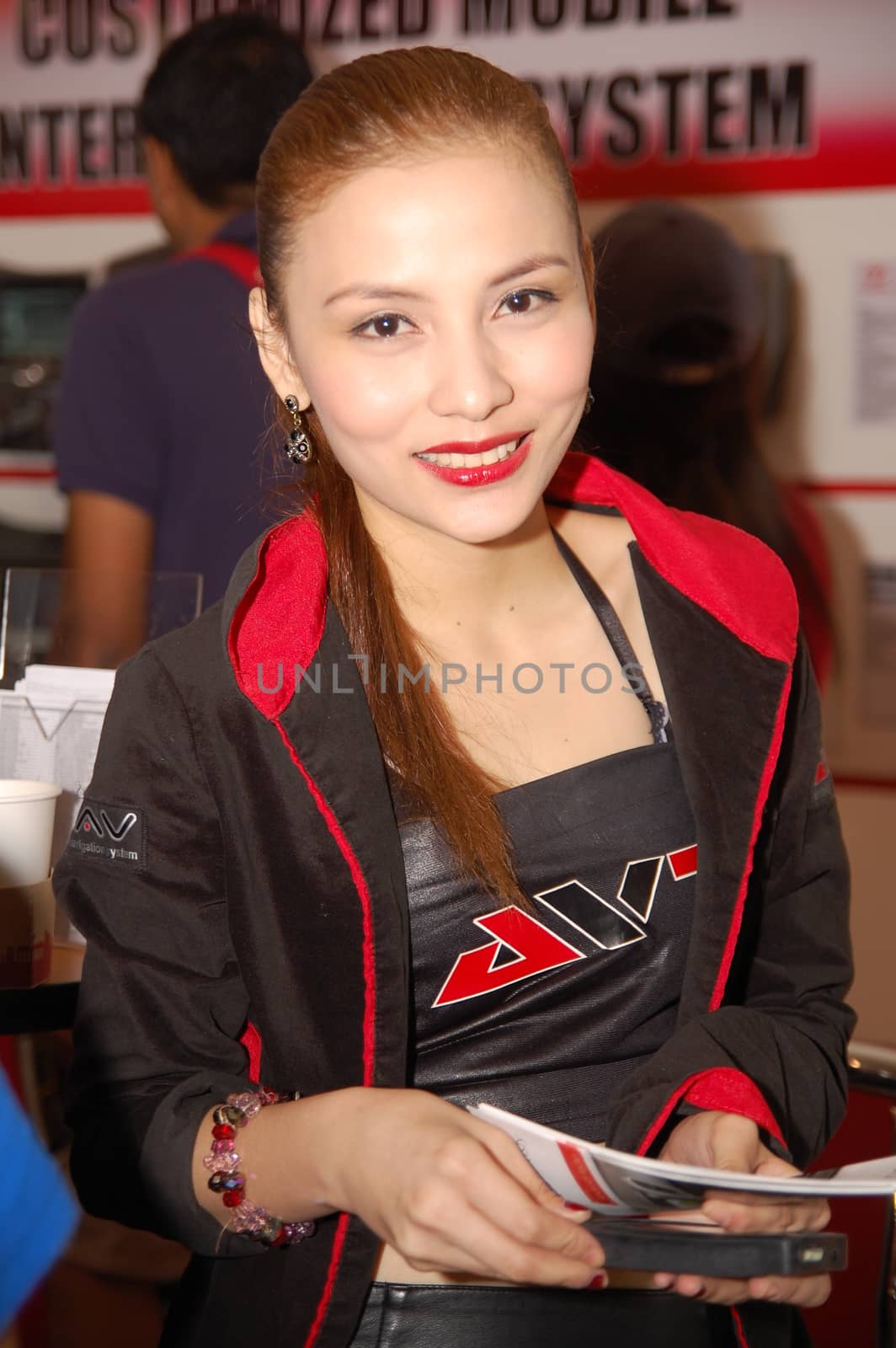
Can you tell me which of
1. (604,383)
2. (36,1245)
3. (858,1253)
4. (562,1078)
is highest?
(604,383)

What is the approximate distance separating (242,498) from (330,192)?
105 centimetres

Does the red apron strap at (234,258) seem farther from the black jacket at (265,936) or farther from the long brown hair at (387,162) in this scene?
the black jacket at (265,936)

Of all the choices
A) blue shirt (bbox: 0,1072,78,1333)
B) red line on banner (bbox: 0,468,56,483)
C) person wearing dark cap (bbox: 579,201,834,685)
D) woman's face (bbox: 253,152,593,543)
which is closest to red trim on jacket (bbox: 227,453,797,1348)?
woman's face (bbox: 253,152,593,543)

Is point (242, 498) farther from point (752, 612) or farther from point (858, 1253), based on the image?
point (858, 1253)

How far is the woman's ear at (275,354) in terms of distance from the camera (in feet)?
4.13

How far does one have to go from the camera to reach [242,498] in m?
2.16

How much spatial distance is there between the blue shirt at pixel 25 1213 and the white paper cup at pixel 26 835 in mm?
762

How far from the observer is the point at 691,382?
9.46 ft

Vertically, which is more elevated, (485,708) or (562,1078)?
(485,708)

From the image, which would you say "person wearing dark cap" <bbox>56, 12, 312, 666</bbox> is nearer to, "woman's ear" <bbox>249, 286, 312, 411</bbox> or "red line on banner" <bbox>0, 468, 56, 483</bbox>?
"woman's ear" <bbox>249, 286, 312, 411</bbox>

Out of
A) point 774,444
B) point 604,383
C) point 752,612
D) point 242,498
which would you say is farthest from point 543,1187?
point 774,444

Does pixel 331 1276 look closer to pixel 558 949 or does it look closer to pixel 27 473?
pixel 558 949

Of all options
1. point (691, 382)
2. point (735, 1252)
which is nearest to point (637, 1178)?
point (735, 1252)

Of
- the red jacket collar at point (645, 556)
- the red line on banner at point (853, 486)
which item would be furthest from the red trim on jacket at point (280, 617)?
the red line on banner at point (853, 486)
